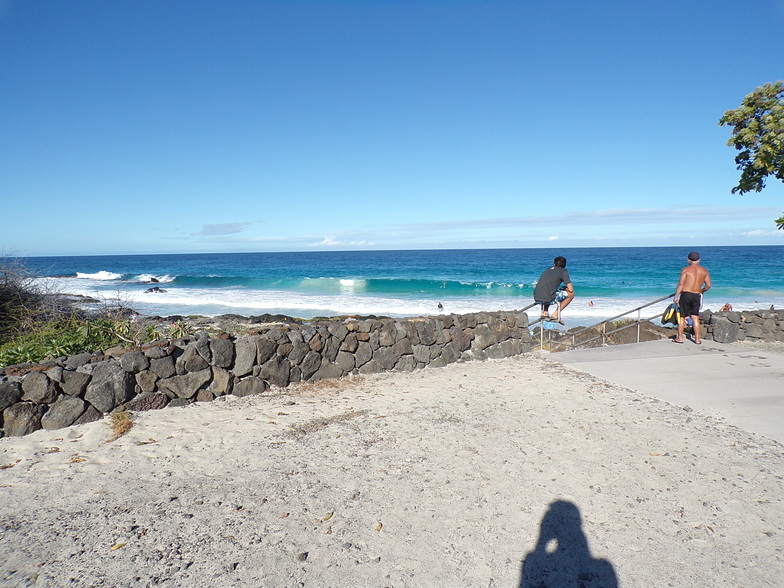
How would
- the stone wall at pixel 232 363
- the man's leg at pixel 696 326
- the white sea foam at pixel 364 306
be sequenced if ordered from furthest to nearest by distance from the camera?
the white sea foam at pixel 364 306 < the man's leg at pixel 696 326 < the stone wall at pixel 232 363

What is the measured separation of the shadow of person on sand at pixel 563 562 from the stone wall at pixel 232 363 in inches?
157

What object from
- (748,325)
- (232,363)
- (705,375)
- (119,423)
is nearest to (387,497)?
(119,423)

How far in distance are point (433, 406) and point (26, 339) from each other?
5434 millimetres

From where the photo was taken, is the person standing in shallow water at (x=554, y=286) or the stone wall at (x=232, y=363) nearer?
the stone wall at (x=232, y=363)

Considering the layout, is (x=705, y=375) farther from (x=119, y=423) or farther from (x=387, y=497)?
(x=119, y=423)

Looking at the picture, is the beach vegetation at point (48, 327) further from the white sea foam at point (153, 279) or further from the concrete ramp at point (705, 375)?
the white sea foam at point (153, 279)

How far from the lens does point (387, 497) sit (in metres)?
3.71

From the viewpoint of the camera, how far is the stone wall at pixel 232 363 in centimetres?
491

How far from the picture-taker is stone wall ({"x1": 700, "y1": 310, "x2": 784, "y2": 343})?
921 centimetres

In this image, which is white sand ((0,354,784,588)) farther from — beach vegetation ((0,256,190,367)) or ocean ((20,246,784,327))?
ocean ((20,246,784,327))

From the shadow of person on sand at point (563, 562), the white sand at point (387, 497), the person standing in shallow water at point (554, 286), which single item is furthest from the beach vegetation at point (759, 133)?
the shadow of person on sand at point (563, 562)

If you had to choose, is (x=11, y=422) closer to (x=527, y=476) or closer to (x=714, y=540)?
(x=527, y=476)

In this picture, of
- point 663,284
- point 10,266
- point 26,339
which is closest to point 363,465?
point 26,339

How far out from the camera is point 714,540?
3145 mm
